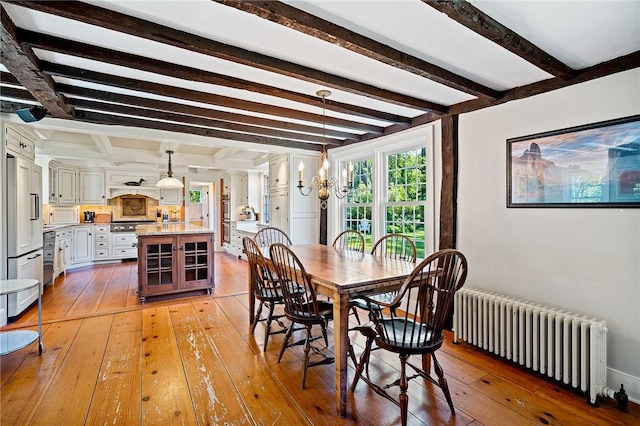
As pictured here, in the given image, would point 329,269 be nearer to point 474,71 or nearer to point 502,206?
point 502,206

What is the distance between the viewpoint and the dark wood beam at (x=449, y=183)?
3.21 m

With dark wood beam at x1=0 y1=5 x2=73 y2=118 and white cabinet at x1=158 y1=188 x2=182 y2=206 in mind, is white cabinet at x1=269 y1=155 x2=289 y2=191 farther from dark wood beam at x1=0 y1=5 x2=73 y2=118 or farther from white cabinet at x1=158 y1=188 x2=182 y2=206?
white cabinet at x1=158 y1=188 x2=182 y2=206

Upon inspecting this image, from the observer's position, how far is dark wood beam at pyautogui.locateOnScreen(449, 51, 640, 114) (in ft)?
6.78

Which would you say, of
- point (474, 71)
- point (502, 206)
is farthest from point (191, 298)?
point (474, 71)

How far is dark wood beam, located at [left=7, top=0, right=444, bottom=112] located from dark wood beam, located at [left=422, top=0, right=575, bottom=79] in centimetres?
106

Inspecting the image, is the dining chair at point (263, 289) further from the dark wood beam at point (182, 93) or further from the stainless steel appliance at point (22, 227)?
the stainless steel appliance at point (22, 227)

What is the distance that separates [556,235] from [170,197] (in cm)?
772

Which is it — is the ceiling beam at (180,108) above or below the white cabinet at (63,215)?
above

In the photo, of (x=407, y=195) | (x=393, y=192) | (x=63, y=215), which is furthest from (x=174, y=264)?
(x=63, y=215)

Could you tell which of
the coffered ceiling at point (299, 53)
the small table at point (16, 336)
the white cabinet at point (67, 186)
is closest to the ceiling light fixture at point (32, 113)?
the coffered ceiling at point (299, 53)

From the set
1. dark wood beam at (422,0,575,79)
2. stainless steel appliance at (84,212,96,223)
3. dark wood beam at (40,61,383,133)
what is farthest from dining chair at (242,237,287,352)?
stainless steel appliance at (84,212,96,223)

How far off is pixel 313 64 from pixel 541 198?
2.13 metres

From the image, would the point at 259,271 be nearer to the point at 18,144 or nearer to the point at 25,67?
the point at 25,67

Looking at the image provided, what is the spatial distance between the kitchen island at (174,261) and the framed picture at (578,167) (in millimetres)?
3814
